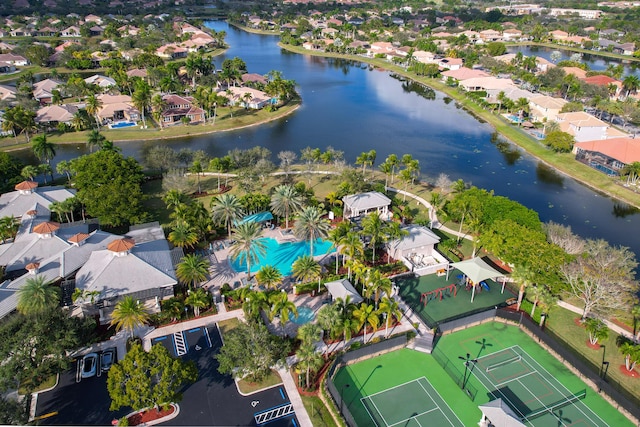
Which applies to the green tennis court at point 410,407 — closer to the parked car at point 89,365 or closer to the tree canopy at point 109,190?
the parked car at point 89,365

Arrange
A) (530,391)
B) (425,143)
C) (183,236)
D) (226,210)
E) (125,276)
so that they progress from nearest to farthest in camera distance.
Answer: (530,391) < (125,276) < (183,236) < (226,210) < (425,143)

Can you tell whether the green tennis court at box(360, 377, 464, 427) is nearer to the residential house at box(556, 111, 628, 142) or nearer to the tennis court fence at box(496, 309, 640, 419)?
the tennis court fence at box(496, 309, 640, 419)

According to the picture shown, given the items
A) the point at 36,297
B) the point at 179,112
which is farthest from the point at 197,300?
the point at 179,112

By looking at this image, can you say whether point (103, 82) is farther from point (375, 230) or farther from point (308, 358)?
point (308, 358)

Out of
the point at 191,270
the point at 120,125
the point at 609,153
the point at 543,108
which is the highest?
the point at 543,108

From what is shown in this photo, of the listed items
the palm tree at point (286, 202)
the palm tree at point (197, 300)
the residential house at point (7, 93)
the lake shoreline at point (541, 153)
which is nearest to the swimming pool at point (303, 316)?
the palm tree at point (197, 300)

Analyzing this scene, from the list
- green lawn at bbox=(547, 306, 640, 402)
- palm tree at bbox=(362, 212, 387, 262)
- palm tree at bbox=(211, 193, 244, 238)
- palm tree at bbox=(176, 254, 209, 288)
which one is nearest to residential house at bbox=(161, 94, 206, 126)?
palm tree at bbox=(211, 193, 244, 238)
